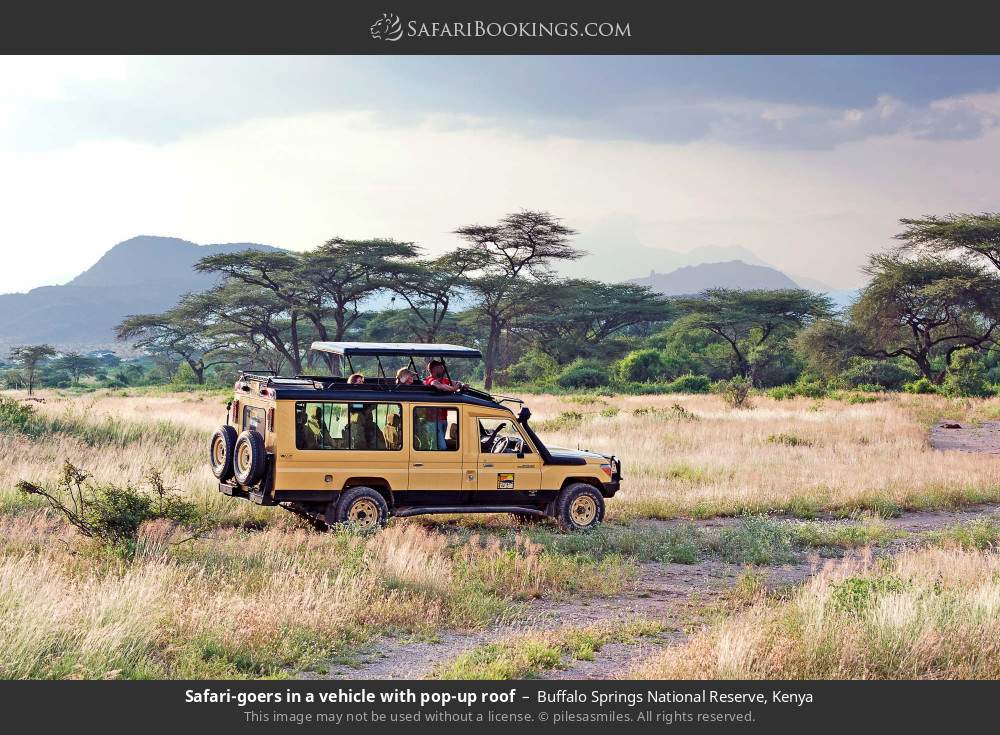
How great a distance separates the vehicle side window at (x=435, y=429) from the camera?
1230 centimetres

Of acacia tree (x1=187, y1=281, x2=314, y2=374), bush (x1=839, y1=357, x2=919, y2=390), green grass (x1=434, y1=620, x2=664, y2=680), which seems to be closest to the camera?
green grass (x1=434, y1=620, x2=664, y2=680)

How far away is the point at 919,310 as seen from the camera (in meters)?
50.4

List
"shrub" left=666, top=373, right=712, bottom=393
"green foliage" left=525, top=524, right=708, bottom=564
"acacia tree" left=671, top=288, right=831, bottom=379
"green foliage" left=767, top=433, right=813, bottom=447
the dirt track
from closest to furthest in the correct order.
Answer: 1. the dirt track
2. "green foliage" left=525, top=524, right=708, bottom=564
3. "green foliage" left=767, top=433, right=813, bottom=447
4. "shrub" left=666, top=373, right=712, bottom=393
5. "acacia tree" left=671, top=288, right=831, bottom=379

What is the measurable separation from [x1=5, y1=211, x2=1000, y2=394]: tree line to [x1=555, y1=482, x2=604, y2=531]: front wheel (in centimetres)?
3341

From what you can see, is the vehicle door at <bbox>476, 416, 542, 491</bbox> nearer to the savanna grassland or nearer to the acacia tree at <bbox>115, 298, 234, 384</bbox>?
the savanna grassland

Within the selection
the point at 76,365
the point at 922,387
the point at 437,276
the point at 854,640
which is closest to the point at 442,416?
the point at 854,640

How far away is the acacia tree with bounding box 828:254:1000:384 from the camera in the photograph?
157ft

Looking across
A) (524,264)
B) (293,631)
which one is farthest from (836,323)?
(293,631)

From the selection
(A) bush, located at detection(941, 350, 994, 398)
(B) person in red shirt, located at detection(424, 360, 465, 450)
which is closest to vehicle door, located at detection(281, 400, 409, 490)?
(B) person in red shirt, located at detection(424, 360, 465, 450)

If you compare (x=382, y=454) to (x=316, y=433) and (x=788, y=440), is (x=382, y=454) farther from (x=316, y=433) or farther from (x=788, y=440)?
(x=788, y=440)

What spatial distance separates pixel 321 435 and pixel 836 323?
46.0m

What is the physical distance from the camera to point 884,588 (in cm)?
882

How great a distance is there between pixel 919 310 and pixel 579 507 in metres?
41.9
